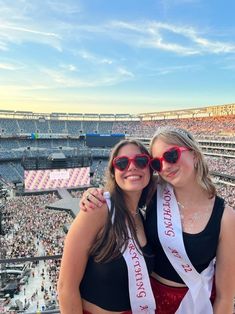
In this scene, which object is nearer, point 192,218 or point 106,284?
point 106,284

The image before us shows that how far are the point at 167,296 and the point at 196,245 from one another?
1.45 ft

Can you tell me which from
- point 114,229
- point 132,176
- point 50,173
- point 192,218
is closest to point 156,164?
point 132,176

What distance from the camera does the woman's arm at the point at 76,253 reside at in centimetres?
189

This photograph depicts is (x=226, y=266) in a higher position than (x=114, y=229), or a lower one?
lower

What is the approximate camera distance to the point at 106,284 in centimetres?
197

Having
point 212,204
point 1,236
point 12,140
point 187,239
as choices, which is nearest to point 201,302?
point 187,239

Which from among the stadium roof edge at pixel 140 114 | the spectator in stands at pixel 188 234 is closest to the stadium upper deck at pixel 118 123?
the stadium roof edge at pixel 140 114

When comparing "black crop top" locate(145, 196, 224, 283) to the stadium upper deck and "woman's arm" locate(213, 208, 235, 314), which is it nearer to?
"woman's arm" locate(213, 208, 235, 314)

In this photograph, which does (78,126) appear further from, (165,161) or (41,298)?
(165,161)

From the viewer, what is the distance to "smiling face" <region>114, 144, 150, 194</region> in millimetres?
2113

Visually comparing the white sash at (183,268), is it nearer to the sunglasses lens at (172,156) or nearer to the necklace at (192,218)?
the necklace at (192,218)

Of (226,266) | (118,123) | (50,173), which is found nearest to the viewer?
(226,266)

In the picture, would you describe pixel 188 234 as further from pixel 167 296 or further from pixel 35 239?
pixel 35 239

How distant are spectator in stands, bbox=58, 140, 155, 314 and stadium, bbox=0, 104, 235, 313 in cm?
36
